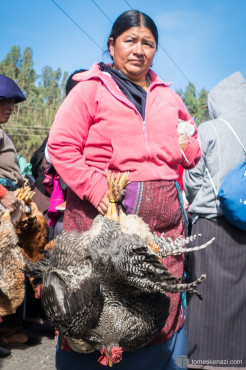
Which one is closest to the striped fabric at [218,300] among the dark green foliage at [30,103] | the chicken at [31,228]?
the chicken at [31,228]

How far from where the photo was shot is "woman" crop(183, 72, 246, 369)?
3322 millimetres

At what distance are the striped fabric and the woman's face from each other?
1538 millimetres

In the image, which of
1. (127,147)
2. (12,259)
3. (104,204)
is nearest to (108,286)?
(104,204)

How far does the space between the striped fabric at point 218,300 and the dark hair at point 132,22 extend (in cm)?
170

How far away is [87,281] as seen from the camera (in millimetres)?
1742

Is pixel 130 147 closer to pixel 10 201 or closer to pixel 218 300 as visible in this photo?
pixel 10 201

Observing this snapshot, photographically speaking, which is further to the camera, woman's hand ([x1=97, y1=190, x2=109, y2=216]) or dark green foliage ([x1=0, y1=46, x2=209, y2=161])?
dark green foliage ([x1=0, y1=46, x2=209, y2=161])

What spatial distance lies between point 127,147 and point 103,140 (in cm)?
14

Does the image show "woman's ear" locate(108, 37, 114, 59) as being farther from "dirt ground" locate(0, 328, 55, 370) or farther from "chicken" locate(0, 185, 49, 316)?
"dirt ground" locate(0, 328, 55, 370)

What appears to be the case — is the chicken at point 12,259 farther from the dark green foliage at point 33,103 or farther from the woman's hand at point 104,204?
the dark green foliage at point 33,103

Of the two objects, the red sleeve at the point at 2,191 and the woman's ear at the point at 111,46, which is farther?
the red sleeve at the point at 2,191

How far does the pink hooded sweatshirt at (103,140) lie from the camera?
6.85 ft

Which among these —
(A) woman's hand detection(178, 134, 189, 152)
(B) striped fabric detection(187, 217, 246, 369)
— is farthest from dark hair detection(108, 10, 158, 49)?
(B) striped fabric detection(187, 217, 246, 369)

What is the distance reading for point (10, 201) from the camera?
2.94m
